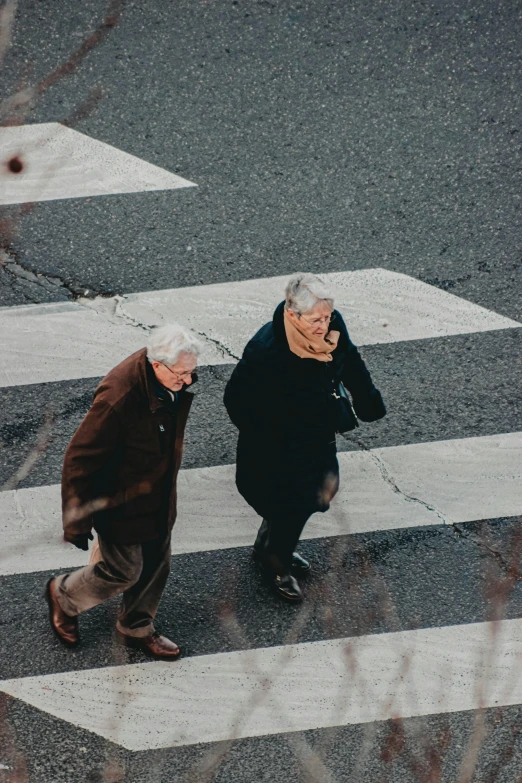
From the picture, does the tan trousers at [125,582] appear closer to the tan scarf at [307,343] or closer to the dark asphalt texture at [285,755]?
the dark asphalt texture at [285,755]

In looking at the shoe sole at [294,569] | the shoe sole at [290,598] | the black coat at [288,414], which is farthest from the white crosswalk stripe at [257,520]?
the black coat at [288,414]

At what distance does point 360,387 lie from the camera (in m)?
4.34

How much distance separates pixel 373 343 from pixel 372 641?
5.95 ft

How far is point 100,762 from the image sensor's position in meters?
4.16

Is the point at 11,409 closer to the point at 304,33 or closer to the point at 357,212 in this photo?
the point at 357,212

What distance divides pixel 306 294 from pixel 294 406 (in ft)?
1.60

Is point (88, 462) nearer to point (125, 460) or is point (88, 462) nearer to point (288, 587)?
point (125, 460)

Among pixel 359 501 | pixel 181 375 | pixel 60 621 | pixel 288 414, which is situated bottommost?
pixel 60 621

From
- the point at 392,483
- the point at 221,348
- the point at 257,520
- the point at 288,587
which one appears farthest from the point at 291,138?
the point at 288,587

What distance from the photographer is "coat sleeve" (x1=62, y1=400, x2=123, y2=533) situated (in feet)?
12.3

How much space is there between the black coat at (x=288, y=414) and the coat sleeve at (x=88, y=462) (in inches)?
24.5

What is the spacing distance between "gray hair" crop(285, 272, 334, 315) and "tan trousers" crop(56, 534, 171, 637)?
44.3 inches

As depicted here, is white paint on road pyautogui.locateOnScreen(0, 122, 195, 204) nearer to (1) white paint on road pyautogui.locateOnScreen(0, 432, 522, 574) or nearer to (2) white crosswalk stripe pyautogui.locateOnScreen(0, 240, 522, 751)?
(2) white crosswalk stripe pyautogui.locateOnScreen(0, 240, 522, 751)

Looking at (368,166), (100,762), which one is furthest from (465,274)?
(100,762)
